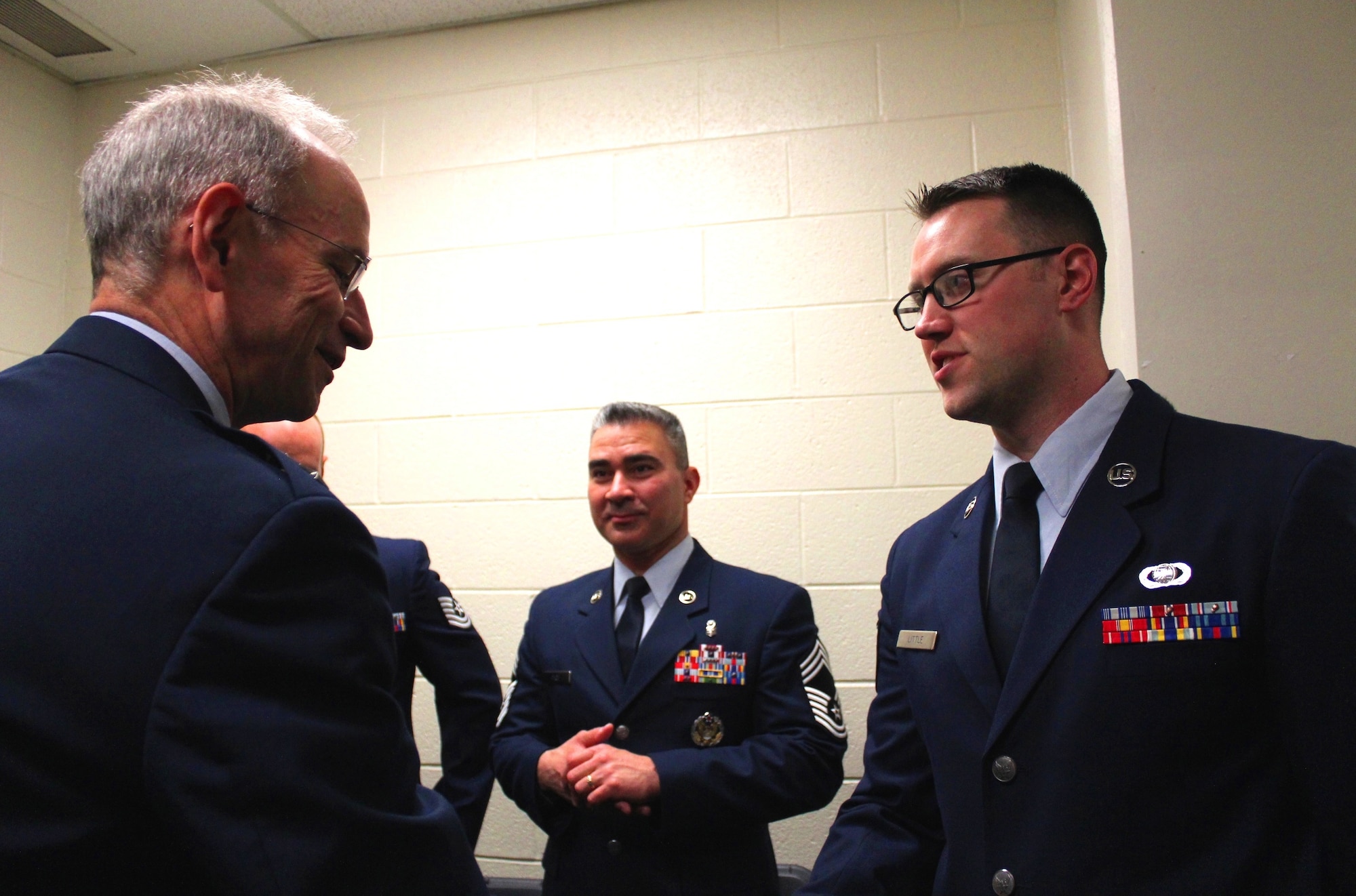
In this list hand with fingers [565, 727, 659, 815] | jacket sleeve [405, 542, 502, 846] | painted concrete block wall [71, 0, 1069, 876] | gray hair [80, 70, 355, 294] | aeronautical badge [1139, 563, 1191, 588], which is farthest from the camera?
painted concrete block wall [71, 0, 1069, 876]

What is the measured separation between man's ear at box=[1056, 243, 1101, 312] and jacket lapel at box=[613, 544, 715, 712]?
3.52 feet

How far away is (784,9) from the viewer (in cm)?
279

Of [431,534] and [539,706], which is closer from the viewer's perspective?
[539,706]

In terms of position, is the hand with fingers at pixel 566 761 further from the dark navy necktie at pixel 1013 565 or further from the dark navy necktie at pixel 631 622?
the dark navy necktie at pixel 1013 565

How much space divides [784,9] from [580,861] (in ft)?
8.34

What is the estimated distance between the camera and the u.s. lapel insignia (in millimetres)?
1127

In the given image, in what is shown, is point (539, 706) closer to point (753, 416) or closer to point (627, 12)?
point (753, 416)

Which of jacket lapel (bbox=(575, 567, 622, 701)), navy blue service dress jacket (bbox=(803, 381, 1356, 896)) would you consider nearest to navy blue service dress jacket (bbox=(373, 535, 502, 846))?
jacket lapel (bbox=(575, 567, 622, 701))

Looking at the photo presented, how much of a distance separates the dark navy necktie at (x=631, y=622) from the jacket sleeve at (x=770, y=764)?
0.26 metres

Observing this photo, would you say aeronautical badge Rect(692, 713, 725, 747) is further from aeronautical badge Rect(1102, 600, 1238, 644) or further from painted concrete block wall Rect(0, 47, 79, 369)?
painted concrete block wall Rect(0, 47, 79, 369)

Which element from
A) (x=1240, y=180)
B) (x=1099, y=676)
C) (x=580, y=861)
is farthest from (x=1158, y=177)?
(x=580, y=861)

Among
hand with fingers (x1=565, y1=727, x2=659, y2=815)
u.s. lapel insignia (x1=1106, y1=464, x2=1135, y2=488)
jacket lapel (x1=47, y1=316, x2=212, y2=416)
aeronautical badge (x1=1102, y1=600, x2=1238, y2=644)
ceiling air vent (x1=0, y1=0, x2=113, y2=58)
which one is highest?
ceiling air vent (x1=0, y1=0, x2=113, y2=58)

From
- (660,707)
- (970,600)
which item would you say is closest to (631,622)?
(660,707)

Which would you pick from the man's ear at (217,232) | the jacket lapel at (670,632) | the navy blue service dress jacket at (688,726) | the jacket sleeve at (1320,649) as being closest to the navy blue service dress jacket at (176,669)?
the man's ear at (217,232)
